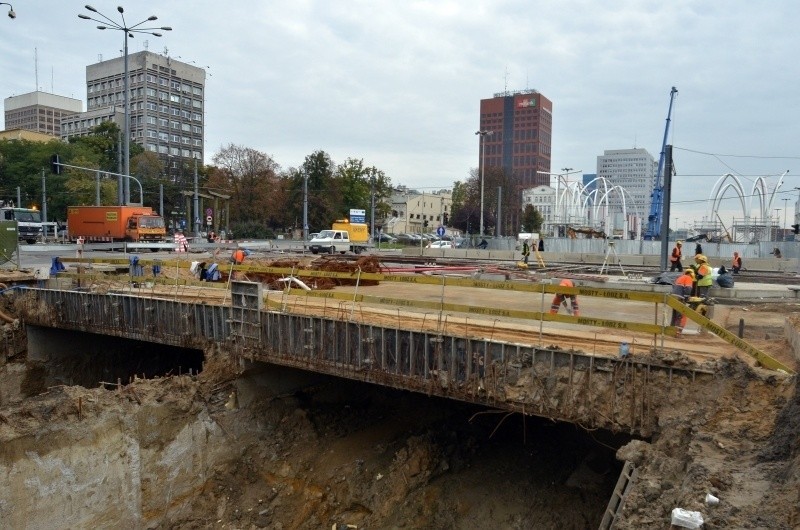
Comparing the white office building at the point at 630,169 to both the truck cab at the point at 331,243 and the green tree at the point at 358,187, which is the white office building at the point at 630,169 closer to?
the green tree at the point at 358,187

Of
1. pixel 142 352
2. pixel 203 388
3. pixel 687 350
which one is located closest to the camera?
pixel 687 350

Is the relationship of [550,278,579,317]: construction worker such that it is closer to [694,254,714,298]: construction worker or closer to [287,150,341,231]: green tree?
[694,254,714,298]: construction worker

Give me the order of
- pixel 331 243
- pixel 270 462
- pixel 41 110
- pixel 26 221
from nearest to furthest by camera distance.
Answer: pixel 270 462 → pixel 331 243 → pixel 26 221 → pixel 41 110

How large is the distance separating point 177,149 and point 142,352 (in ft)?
295

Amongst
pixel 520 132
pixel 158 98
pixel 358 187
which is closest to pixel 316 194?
pixel 358 187

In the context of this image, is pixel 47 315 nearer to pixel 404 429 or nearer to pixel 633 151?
pixel 404 429

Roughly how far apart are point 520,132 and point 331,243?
395 ft

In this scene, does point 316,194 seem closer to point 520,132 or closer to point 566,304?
point 566,304

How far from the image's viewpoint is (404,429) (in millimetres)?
12273

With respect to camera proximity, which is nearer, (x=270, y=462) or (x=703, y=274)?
(x=270, y=462)

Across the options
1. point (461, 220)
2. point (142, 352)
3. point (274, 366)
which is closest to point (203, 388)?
point (274, 366)

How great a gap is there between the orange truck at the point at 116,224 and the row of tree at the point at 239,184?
60.9 feet

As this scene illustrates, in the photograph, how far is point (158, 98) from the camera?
93.8m

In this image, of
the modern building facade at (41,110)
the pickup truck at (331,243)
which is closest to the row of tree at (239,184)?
the pickup truck at (331,243)
